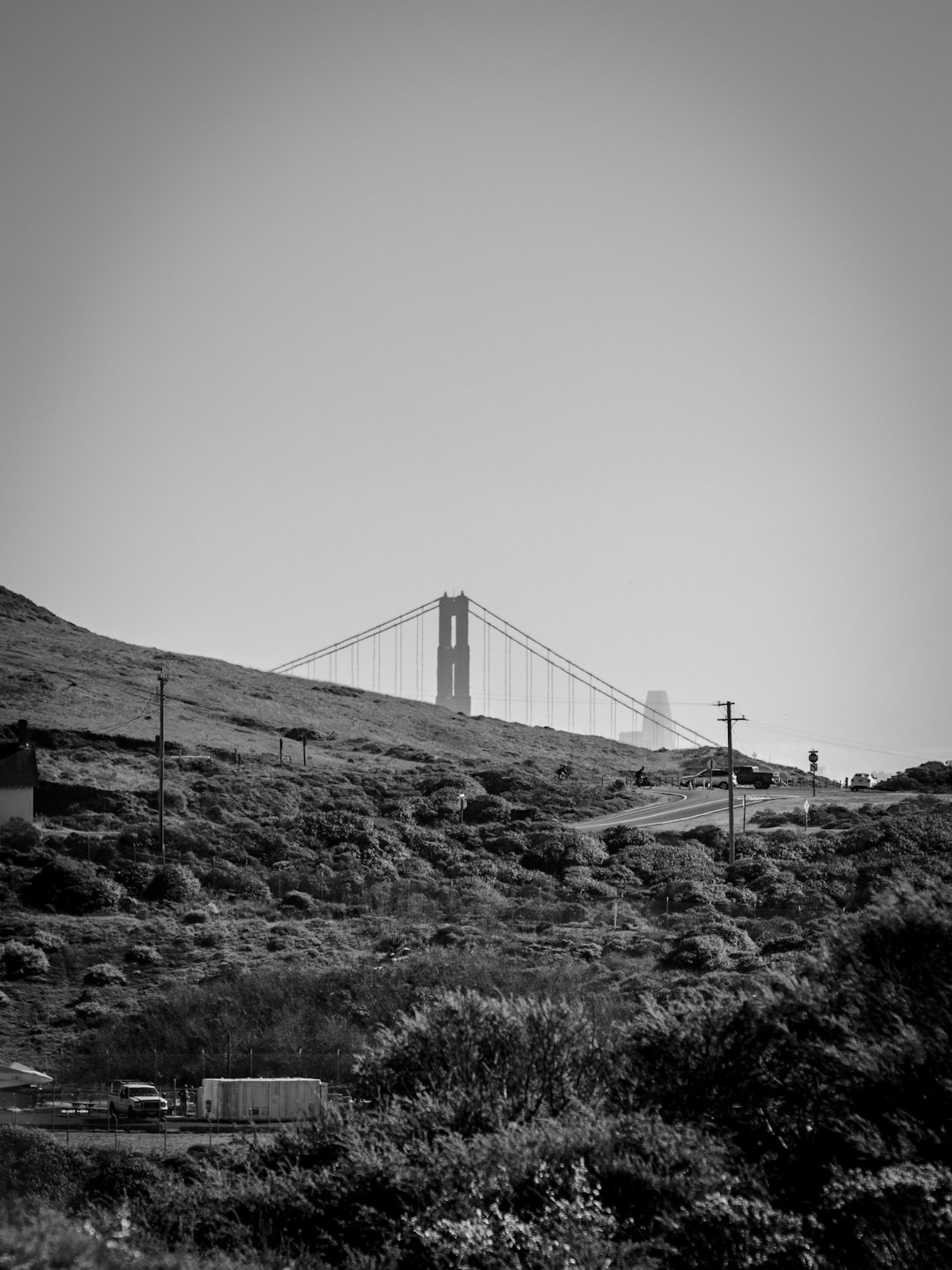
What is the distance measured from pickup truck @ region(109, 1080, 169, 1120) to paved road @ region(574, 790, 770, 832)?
40.3 metres

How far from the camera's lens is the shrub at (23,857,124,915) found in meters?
52.0

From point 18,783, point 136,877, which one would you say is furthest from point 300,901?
point 18,783

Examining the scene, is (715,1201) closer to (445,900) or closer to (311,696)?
(445,900)

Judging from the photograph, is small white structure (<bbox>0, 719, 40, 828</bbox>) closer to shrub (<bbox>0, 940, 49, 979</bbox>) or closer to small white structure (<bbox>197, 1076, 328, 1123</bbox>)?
shrub (<bbox>0, 940, 49, 979</bbox>)

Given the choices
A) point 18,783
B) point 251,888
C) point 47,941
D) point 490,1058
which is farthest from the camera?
point 18,783

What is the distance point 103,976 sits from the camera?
44.8 meters

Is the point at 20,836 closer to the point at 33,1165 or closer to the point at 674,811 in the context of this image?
the point at 33,1165

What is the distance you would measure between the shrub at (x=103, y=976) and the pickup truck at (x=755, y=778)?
179 feet

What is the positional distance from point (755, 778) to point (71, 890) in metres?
53.0

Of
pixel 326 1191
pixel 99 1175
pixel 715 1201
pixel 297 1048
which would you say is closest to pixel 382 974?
pixel 297 1048

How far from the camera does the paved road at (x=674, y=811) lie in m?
75.2

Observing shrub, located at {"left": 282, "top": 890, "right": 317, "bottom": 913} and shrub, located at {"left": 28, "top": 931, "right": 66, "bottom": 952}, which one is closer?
shrub, located at {"left": 28, "top": 931, "right": 66, "bottom": 952}

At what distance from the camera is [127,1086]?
111 ft

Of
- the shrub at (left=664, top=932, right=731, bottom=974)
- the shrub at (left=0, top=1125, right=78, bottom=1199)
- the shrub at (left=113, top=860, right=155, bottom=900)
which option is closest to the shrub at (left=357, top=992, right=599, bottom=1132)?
the shrub at (left=0, top=1125, right=78, bottom=1199)
